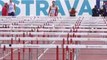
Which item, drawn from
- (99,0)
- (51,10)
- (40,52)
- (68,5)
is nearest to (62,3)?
(68,5)

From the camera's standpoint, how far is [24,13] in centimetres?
4281

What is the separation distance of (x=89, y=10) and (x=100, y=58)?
2472 cm

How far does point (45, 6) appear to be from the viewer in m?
42.8

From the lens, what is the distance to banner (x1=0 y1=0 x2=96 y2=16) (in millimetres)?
42531

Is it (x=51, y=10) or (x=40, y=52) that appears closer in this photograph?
(x=40, y=52)

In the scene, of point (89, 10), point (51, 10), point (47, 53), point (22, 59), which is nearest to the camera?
point (22, 59)

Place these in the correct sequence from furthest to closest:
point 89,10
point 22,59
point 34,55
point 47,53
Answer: point 89,10, point 47,53, point 34,55, point 22,59

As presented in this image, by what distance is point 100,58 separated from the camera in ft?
59.0

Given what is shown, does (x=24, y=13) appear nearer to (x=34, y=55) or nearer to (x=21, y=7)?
(x=21, y=7)

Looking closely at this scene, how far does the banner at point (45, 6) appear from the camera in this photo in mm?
42531

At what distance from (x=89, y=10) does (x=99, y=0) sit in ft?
4.31

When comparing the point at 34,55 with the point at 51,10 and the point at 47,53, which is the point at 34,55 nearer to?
the point at 47,53

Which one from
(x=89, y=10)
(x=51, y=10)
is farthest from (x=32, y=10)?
(x=51, y=10)

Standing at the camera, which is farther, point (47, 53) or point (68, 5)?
point (68, 5)
